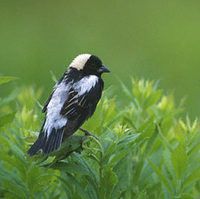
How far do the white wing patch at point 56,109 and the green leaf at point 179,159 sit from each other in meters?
0.60

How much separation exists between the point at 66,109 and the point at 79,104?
3.0 inches

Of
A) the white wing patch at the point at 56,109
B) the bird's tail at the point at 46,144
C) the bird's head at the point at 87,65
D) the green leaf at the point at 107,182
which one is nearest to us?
the bird's tail at the point at 46,144

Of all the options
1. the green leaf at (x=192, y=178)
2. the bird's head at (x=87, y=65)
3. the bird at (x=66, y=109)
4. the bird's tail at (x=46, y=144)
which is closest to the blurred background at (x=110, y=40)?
the bird's head at (x=87, y=65)

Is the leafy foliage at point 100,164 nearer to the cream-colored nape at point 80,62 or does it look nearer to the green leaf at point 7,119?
the green leaf at point 7,119

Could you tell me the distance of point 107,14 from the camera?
13.0 m

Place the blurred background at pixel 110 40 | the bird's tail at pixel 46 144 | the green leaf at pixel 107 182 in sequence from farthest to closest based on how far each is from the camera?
1. the blurred background at pixel 110 40
2. the green leaf at pixel 107 182
3. the bird's tail at pixel 46 144

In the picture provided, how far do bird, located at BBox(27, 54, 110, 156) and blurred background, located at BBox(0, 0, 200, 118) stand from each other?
16.6ft

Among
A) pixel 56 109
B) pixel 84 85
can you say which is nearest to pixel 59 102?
pixel 56 109

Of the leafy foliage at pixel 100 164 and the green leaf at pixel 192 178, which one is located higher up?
the leafy foliage at pixel 100 164

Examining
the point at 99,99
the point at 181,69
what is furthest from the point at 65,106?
the point at 181,69

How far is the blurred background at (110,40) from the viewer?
902 cm

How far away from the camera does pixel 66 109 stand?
262 cm

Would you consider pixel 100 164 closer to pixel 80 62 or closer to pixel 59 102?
pixel 59 102

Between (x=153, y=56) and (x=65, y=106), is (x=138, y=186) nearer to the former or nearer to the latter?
(x=65, y=106)
